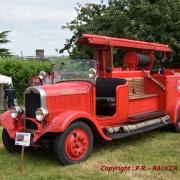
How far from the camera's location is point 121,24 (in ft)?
64.9

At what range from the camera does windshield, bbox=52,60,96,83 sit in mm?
7887

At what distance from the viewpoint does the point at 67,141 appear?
22.0ft

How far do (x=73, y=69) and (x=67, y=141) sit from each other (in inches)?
76.6

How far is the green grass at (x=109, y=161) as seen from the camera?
615 cm

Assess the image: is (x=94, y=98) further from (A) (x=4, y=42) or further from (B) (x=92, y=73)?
(A) (x=4, y=42)

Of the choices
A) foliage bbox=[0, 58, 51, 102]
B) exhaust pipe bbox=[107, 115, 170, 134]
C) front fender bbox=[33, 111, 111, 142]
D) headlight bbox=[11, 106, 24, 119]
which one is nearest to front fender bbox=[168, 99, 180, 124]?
exhaust pipe bbox=[107, 115, 170, 134]

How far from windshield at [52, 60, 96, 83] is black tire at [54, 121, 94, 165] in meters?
1.13

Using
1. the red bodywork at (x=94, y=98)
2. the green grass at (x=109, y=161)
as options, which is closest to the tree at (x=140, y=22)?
the red bodywork at (x=94, y=98)

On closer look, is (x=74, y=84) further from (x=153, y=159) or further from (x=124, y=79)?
(x=153, y=159)

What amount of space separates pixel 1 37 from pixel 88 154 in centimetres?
2677

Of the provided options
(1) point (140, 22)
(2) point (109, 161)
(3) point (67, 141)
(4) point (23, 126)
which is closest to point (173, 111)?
(2) point (109, 161)

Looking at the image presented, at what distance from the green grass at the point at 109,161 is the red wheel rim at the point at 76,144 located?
20 centimetres

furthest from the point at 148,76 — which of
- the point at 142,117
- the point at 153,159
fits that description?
the point at 153,159

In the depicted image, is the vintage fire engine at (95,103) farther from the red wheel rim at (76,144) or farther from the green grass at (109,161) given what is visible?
the green grass at (109,161)
